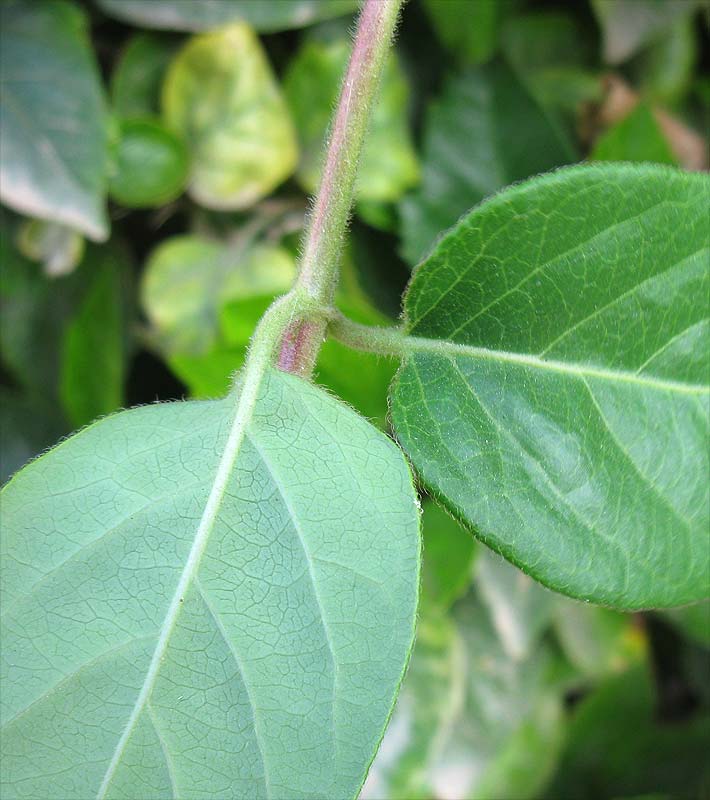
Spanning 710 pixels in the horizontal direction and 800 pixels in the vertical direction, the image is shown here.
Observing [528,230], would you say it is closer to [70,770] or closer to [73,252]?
[70,770]

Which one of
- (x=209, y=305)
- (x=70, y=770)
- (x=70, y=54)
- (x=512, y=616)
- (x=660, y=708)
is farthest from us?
(x=660, y=708)

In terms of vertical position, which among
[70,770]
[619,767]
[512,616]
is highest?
[70,770]

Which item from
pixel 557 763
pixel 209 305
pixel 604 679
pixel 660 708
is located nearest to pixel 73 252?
pixel 209 305

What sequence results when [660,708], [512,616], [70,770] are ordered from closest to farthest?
1. [70,770]
2. [512,616]
3. [660,708]

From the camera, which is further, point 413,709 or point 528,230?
point 413,709

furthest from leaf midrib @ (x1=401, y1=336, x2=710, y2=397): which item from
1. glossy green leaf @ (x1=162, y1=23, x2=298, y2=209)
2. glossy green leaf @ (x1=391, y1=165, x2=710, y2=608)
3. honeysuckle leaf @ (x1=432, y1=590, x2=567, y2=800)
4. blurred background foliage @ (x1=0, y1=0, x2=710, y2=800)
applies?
honeysuckle leaf @ (x1=432, y1=590, x2=567, y2=800)

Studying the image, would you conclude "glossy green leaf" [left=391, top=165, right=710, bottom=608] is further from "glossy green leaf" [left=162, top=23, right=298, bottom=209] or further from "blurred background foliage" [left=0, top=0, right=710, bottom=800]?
"glossy green leaf" [left=162, top=23, right=298, bottom=209]
